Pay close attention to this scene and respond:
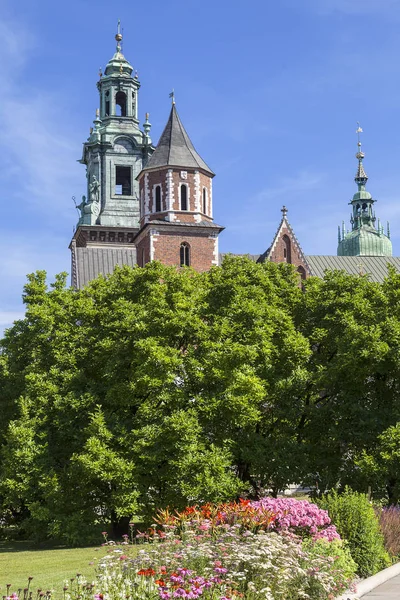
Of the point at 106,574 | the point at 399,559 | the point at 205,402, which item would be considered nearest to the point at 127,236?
the point at 205,402

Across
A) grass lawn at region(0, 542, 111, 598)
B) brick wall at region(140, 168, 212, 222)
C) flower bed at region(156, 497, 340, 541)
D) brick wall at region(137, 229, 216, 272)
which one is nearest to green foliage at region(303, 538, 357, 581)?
flower bed at region(156, 497, 340, 541)

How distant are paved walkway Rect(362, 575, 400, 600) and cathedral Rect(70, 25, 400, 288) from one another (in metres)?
19.5

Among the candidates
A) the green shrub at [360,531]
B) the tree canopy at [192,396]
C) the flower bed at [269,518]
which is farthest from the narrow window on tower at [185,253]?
the flower bed at [269,518]

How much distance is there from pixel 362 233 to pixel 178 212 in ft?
138

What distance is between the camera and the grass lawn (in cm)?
1616

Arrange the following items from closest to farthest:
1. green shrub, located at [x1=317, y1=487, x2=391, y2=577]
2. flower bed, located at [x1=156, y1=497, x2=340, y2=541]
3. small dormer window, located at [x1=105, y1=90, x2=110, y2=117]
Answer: flower bed, located at [x1=156, y1=497, x2=340, y2=541]
green shrub, located at [x1=317, y1=487, x2=391, y2=577]
small dormer window, located at [x1=105, y1=90, x2=110, y2=117]

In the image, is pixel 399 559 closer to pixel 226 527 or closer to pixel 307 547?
pixel 307 547

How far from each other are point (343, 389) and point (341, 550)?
12.4 metres

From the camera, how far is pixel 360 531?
15.3m

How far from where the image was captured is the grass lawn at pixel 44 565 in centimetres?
1616

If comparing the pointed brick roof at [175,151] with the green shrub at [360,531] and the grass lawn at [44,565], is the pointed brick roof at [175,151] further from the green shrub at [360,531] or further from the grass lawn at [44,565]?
the green shrub at [360,531]

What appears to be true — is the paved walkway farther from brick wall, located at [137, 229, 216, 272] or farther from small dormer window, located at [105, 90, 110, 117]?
small dormer window, located at [105, 90, 110, 117]

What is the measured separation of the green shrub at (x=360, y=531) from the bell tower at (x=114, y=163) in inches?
2165

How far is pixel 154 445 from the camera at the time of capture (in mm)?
24734
